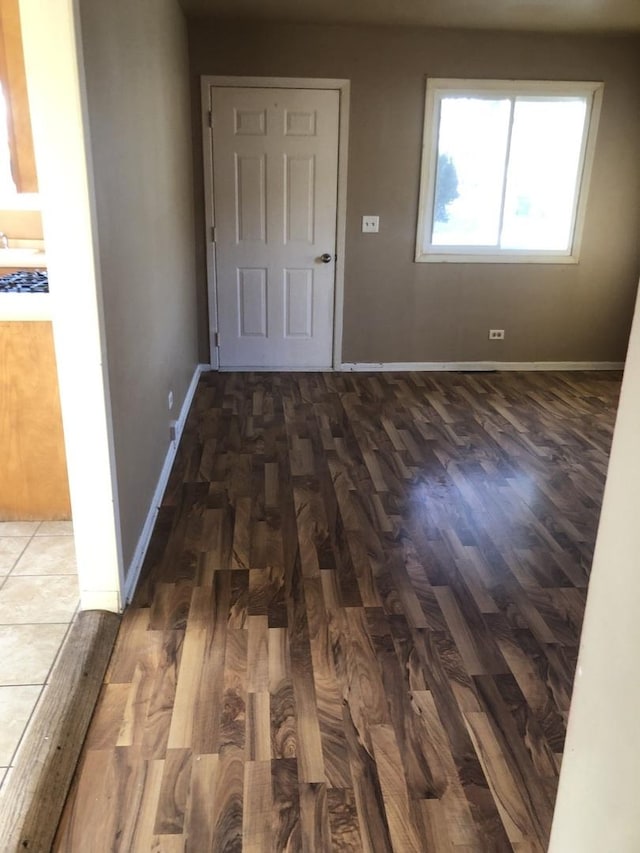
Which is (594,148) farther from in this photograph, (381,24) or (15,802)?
(15,802)

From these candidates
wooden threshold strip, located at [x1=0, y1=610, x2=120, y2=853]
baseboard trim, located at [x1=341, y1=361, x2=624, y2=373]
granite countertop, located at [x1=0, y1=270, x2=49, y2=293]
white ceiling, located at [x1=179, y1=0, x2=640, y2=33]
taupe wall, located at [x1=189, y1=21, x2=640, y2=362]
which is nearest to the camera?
wooden threshold strip, located at [x1=0, y1=610, x2=120, y2=853]

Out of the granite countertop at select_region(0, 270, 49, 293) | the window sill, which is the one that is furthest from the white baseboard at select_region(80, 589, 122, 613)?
the window sill

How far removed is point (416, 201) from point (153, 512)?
10.8 feet

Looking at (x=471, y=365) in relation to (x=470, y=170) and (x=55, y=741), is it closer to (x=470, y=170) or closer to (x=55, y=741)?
(x=470, y=170)

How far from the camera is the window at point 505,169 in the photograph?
4.87 meters

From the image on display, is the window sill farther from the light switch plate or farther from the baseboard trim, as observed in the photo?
the baseboard trim

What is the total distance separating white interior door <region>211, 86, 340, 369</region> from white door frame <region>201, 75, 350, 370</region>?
0.12 feet

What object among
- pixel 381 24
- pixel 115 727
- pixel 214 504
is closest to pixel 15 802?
pixel 115 727

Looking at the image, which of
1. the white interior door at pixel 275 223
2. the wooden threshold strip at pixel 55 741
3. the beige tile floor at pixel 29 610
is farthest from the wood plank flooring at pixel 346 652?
the white interior door at pixel 275 223

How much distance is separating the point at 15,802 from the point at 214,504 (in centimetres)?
163

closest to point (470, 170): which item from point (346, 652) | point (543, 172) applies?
point (543, 172)

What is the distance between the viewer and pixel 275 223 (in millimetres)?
5035

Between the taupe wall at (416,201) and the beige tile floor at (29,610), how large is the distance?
2.88m

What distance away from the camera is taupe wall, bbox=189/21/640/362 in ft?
15.4
